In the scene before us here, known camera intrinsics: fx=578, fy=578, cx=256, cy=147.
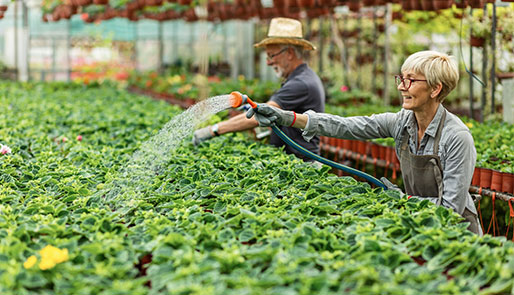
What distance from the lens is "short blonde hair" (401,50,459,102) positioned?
2664 millimetres

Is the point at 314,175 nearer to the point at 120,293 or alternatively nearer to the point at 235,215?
the point at 235,215

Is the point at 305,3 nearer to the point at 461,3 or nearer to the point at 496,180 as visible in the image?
the point at 461,3

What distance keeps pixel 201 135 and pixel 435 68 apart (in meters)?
1.84

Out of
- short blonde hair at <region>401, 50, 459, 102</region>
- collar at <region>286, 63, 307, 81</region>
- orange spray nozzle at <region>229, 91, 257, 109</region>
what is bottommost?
orange spray nozzle at <region>229, 91, 257, 109</region>

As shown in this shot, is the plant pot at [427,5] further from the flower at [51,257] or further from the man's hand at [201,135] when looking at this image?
the flower at [51,257]

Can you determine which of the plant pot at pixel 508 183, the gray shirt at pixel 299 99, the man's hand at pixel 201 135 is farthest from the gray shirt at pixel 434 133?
the man's hand at pixel 201 135

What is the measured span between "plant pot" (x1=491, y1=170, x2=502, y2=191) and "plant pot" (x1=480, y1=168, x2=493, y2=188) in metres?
0.02

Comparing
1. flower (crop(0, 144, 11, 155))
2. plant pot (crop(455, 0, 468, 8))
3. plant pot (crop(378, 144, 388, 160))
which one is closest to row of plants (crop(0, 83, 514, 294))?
flower (crop(0, 144, 11, 155))

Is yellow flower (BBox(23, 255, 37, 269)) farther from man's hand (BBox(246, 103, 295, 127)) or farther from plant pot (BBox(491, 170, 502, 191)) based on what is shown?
plant pot (BBox(491, 170, 502, 191))

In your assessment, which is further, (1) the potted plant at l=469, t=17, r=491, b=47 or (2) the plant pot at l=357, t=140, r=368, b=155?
(1) the potted plant at l=469, t=17, r=491, b=47

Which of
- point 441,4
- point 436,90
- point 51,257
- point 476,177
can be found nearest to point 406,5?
point 441,4

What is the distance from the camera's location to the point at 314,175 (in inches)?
117

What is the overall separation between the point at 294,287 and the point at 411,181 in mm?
1443

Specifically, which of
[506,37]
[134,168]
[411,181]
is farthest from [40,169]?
[506,37]
